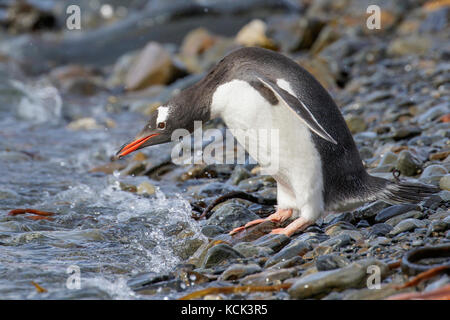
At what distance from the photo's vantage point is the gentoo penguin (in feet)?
12.9

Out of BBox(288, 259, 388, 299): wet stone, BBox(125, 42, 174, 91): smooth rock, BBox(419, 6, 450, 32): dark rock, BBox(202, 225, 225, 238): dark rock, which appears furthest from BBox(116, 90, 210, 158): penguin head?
BBox(419, 6, 450, 32): dark rock

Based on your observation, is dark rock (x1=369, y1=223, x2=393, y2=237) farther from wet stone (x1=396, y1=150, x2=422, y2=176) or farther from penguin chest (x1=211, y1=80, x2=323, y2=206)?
wet stone (x1=396, y1=150, x2=422, y2=176)

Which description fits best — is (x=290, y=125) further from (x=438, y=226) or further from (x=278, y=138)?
(x=438, y=226)

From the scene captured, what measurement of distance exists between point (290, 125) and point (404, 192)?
87 centimetres

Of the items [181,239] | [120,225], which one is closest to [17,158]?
[120,225]

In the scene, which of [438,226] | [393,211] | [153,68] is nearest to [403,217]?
[393,211]

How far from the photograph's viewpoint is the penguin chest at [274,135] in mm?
3941

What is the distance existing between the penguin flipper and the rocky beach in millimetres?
606

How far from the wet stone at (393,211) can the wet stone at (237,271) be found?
1042 millimetres

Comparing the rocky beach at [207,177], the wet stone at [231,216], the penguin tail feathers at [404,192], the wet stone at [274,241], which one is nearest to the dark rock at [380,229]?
the rocky beach at [207,177]

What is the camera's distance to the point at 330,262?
322cm

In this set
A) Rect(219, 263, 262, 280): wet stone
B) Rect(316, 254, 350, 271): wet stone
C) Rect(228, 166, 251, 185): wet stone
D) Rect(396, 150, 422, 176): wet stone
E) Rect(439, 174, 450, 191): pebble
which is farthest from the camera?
Rect(228, 166, 251, 185): wet stone
